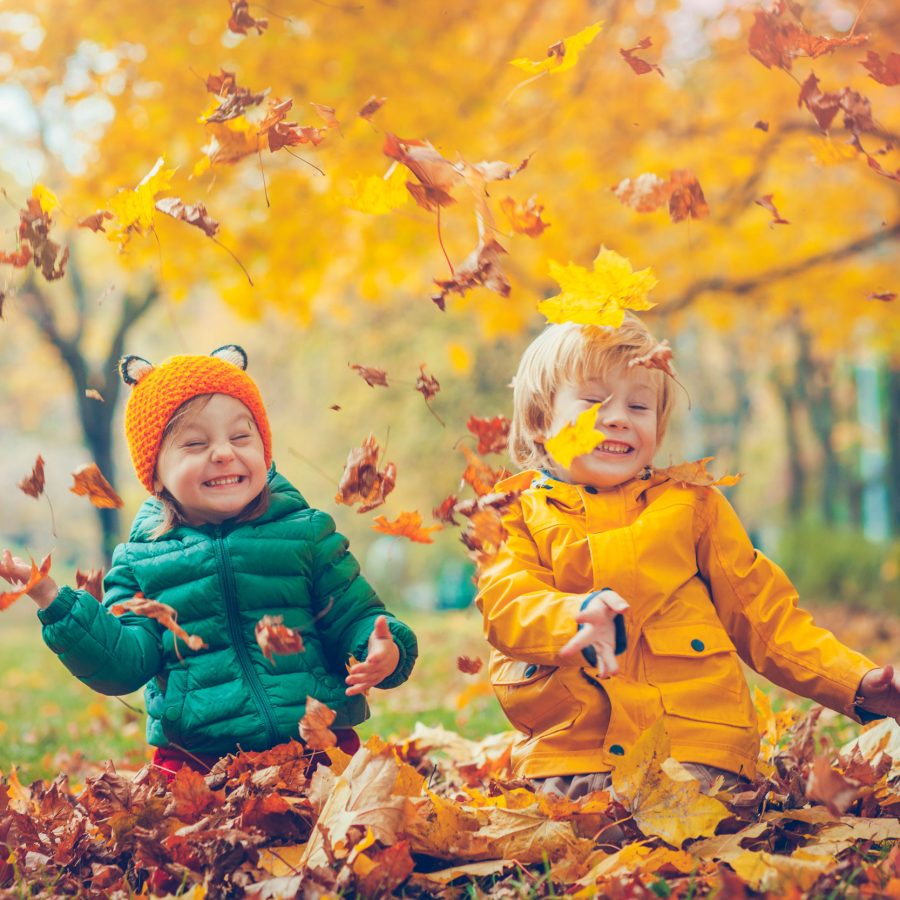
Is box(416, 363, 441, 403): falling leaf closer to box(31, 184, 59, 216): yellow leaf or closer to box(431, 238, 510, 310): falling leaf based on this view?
box(431, 238, 510, 310): falling leaf

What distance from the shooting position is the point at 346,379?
62.3 feet

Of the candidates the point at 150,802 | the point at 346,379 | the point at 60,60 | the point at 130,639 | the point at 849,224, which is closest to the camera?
the point at 150,802

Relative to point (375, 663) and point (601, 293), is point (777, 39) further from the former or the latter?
point (375, 663)

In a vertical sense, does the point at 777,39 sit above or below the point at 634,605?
above

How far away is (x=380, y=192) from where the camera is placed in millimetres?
2535

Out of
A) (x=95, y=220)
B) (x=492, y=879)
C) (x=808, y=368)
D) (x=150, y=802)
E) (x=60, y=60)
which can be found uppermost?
(x=60, y=60)

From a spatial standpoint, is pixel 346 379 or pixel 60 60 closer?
pixel 60 60

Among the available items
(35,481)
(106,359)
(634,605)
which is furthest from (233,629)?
(106,359)

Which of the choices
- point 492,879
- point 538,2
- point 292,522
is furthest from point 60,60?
point 492,879

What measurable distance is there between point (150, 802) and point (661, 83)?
775 centimetres

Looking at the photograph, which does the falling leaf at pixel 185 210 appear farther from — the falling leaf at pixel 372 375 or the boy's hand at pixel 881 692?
the boy's hand at pixel 881 692

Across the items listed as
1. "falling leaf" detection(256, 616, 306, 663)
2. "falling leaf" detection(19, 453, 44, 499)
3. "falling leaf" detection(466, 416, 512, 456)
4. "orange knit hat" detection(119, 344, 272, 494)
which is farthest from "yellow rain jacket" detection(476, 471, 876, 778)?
"falling leaf" detection(19, 453, 44, 499)

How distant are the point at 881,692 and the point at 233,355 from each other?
1.77 m

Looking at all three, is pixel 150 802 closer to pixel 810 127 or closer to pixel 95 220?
pixel 95 220
